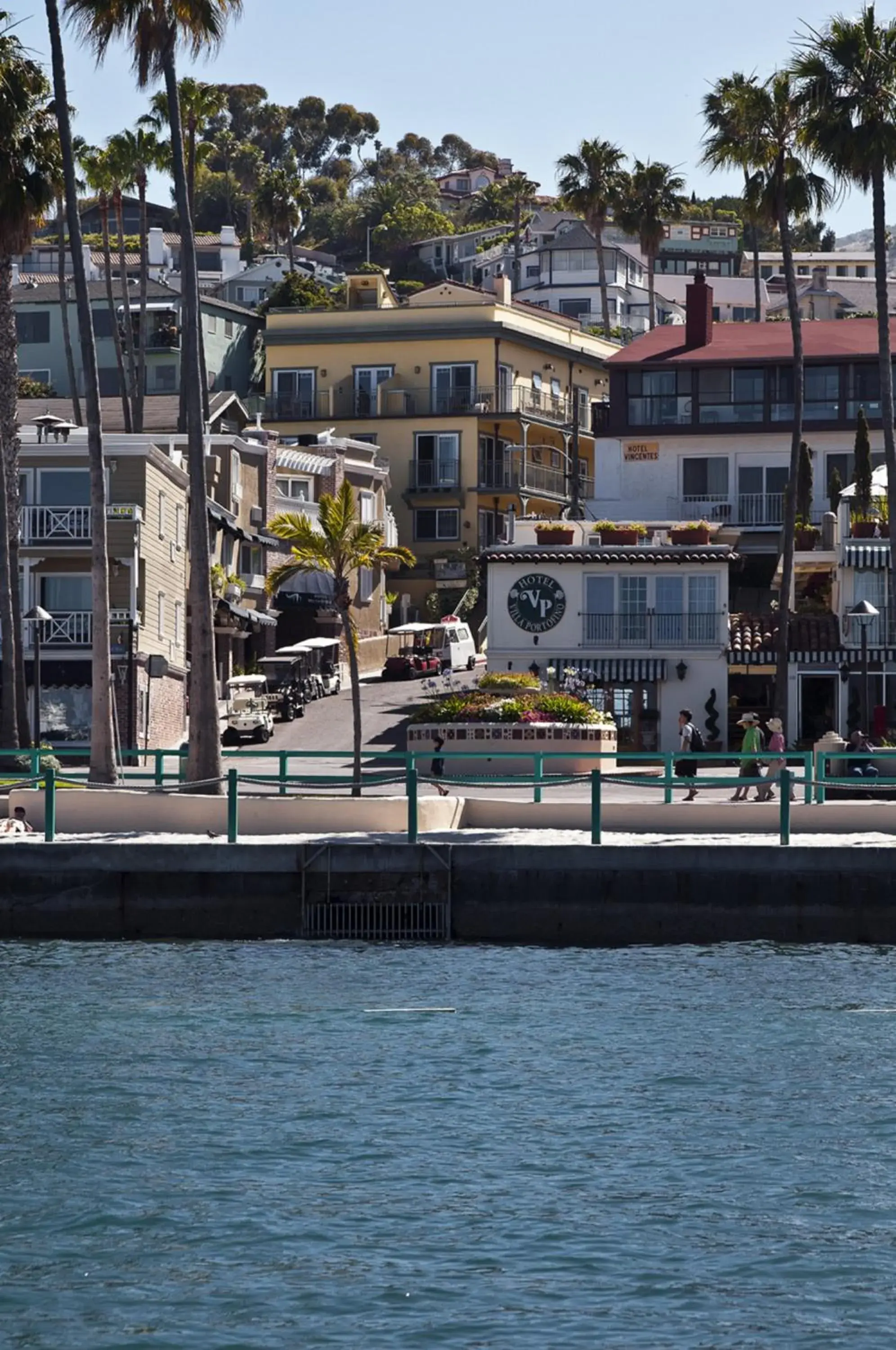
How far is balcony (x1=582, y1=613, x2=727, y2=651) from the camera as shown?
60.0m

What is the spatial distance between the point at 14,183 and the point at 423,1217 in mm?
32685

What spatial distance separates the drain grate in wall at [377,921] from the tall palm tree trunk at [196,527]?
21.1 ft

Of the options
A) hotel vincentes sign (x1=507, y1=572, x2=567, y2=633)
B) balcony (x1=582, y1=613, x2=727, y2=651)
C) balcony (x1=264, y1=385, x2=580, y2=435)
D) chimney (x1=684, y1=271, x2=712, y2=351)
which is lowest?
balcony (x1=582, y1=613, x2=727, y2=651)

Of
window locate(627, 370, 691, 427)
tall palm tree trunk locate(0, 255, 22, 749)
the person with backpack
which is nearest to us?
the person with backpack

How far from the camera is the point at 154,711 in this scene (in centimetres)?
5922

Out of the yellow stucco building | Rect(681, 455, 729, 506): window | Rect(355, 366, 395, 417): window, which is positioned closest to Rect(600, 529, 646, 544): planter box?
Rect(681, 455, 729, 506): window

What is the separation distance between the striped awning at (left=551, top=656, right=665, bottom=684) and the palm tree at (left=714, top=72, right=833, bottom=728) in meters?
3.36

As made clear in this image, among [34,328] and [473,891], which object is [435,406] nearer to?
[34,328]

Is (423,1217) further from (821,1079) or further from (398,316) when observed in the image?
(398,316)

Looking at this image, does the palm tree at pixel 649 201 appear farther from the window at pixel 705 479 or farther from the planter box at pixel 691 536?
the planter box at pixel 691 536

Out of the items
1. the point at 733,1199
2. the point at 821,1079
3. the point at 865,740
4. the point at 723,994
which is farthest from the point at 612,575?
the point at 733,1199

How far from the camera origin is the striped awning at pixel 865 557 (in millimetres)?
59469

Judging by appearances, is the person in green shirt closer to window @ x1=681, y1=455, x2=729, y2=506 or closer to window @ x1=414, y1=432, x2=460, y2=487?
window @ x1=681, y1=455, x2=729, y2=506

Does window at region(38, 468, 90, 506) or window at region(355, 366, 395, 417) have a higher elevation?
window at region(355, 366, 395, 417)
